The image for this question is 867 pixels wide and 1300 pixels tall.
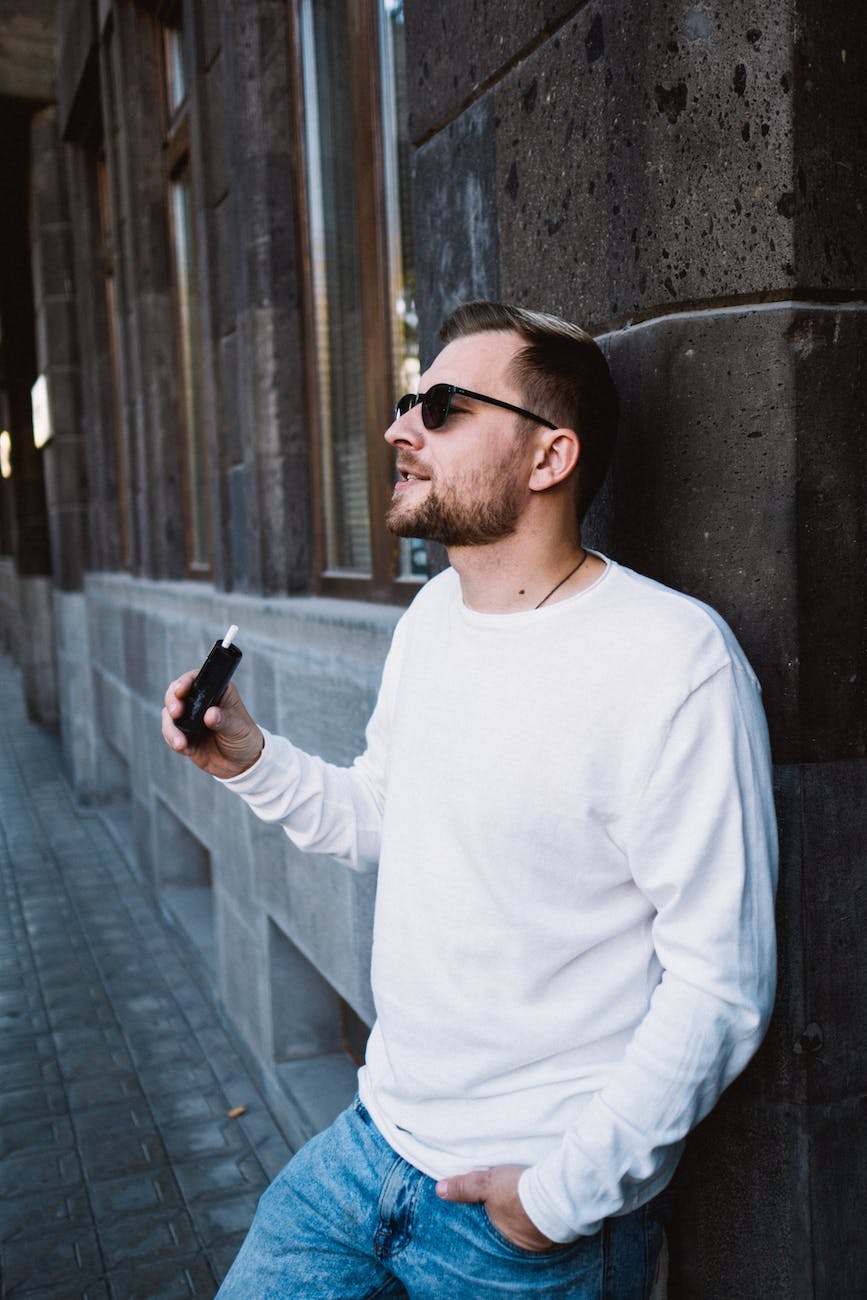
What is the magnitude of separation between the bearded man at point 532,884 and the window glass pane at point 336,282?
2320 mm

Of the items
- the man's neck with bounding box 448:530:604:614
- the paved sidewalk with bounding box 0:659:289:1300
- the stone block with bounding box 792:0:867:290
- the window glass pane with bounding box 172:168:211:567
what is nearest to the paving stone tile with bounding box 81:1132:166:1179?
the paved sidewalk with bounding box 0:659:289:1300

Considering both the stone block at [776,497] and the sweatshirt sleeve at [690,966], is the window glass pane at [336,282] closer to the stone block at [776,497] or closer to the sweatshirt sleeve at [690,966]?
the stone block at [776,497]

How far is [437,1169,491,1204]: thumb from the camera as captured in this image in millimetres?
1584

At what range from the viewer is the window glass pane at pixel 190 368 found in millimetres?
7016

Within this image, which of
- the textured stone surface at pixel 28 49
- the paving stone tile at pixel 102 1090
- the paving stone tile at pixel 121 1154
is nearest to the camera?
the paving stone tile at pixel 121 1154

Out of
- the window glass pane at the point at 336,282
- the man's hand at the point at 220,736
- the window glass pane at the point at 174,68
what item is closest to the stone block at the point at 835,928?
the man's hand at the point at 220,736

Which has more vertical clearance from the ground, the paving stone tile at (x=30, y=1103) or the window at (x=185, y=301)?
the window at (x=185, y=301)

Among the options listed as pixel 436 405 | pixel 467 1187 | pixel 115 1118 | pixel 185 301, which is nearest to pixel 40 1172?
pixel 115 1118

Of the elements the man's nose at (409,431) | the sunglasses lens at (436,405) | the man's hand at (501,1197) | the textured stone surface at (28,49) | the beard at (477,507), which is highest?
the textured stone surface at (28,49)

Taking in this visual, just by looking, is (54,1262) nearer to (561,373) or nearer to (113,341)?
(561,373)

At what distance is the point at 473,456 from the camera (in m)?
1.82

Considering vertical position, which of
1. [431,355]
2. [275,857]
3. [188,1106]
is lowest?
[188,1106]

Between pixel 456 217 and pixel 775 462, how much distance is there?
4.00 ft

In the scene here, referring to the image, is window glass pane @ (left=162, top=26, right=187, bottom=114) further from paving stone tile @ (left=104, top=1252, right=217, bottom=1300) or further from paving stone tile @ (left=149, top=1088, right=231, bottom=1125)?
paving stone tile @ (left=104, top=1252, right=217, bottom=1300)
